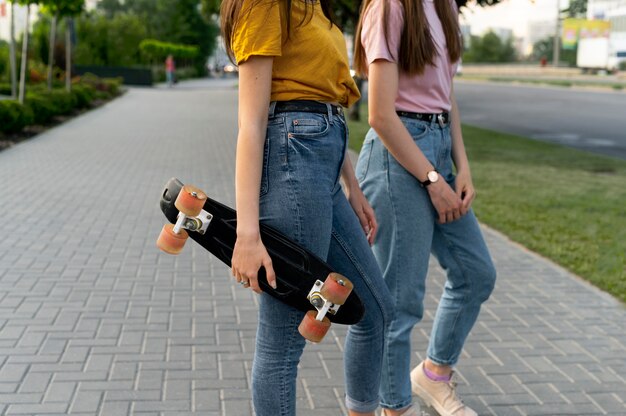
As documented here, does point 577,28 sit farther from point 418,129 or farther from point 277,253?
point 277,253

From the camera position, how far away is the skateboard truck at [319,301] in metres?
2.19

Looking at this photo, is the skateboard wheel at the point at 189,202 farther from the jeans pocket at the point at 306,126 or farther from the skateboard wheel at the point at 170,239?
the jeans pocket at the point at 306,126

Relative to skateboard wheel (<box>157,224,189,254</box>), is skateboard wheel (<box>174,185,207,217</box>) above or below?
above

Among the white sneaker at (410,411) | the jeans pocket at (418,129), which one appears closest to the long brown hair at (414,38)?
the jeans pocket at (418,129)

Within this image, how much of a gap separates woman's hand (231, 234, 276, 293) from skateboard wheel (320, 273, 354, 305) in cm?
14

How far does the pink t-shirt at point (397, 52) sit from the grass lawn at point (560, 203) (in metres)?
3.06

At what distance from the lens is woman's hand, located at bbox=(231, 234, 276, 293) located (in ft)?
6.98

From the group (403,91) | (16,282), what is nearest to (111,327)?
(16,282)

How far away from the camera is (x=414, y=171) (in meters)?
2.82

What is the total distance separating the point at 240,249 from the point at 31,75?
2879 centimetres

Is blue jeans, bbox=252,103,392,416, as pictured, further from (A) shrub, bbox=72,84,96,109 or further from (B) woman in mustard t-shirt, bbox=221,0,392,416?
(A) shrub, bbox=72,84,96,109

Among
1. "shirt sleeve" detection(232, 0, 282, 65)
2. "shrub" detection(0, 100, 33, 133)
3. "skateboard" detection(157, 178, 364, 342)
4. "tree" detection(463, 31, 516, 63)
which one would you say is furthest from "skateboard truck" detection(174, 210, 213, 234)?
"tree" detection(463, 31, 516, 63)

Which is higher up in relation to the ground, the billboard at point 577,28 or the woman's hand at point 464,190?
the billboard at point 577,28

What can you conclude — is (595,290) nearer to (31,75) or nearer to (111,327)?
(111,327)
